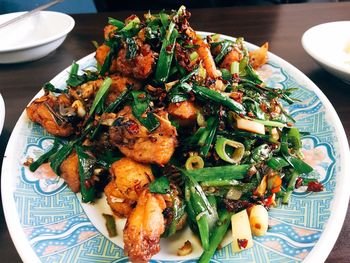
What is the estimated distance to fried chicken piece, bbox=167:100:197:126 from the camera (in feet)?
5.50

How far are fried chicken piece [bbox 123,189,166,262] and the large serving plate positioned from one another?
0.15 meters

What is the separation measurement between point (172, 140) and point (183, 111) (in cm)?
18

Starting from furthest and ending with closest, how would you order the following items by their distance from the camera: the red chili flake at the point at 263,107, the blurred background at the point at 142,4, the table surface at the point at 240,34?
the blurred background at the point at 142,4 < the table surface at the point at 240,34 < the red chili flake at the point at 263,107

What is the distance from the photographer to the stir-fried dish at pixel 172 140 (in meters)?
1.48

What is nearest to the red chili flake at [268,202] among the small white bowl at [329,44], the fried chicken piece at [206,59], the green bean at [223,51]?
the fried chicken piece at [206,59]

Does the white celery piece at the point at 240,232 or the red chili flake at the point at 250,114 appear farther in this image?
the red chili flake at the point at 250,114

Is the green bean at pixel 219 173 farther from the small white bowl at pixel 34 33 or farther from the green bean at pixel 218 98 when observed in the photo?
the small white bowl at pixel 34 33

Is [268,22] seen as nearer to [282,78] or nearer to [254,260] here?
[282,78]

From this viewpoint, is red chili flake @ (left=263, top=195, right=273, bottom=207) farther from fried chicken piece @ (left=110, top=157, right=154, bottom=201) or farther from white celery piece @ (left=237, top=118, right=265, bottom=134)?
fried chicken piece @ (left=110, top=157, right=154, bottom=201)

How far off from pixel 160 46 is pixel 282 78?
89 centimetres

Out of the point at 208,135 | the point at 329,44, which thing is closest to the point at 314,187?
the point at 208,135

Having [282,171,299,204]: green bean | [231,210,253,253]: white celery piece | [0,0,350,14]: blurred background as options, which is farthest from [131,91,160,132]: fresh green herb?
[0,0,350,14]: blurred background

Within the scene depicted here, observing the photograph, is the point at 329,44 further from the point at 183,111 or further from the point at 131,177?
the point at 131,177

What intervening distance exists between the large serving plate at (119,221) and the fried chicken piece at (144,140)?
32 centimetres
